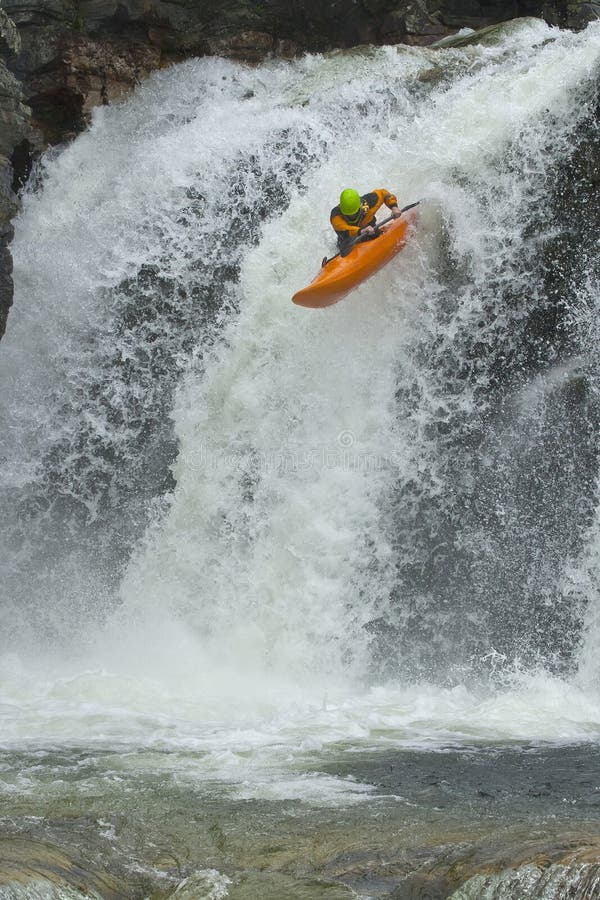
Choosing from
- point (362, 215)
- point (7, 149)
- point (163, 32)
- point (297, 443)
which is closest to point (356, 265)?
point (362, 215)

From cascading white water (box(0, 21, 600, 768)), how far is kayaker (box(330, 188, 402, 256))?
0.33 metres

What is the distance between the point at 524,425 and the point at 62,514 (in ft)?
13.4

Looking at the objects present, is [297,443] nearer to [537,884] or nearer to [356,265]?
[356,265]

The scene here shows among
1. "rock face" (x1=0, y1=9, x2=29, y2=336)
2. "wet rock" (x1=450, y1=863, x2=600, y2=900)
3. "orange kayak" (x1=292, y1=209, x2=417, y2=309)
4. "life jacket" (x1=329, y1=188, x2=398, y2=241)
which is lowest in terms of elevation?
"wet rock" (x1=450, y1=863, x2=600, y2=900)

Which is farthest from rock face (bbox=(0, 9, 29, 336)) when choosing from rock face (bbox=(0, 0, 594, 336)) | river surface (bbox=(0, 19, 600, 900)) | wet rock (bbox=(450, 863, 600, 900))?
wet rock (bbox=(450, 863, 600, 900))

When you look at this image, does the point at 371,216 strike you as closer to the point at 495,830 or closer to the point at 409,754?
the point at 409,754

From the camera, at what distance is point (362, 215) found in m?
7.77

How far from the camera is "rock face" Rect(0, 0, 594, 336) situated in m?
11.6

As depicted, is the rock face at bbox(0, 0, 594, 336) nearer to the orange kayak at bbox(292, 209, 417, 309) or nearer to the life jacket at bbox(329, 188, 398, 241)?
the life jacket at bbox(329, 188, 398, 241)

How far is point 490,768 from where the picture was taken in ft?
16.4

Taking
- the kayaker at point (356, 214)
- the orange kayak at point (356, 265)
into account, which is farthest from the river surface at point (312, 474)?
the kayaker at point (356, 214)

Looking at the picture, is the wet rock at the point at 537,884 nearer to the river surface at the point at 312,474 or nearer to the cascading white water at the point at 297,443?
the river surface at the point at 312,474

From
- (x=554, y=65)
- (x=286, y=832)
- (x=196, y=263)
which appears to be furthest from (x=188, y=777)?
(x=554, y=65)

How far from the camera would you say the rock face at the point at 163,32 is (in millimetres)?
11555
